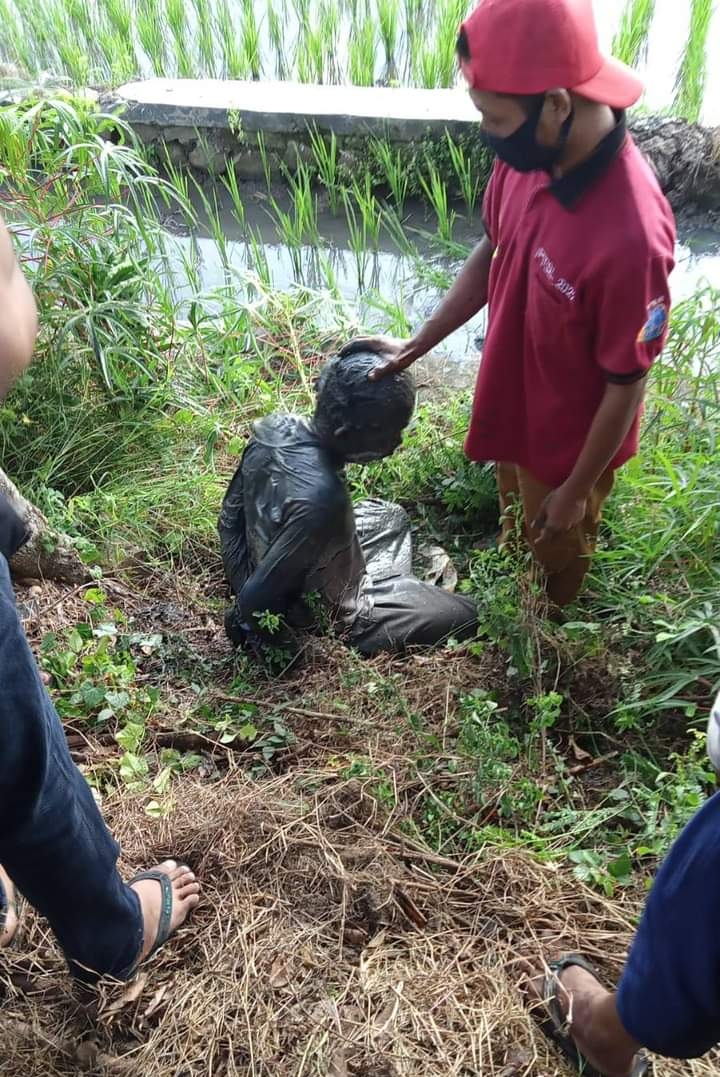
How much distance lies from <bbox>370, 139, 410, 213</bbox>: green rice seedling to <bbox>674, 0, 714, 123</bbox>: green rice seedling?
1790 mm

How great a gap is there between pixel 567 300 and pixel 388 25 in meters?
4.69

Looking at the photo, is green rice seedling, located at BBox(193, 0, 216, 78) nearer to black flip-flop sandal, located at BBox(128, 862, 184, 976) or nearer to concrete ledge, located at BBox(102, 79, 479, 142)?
concrete ledge, located at BBox(102, 79, 479, 142)

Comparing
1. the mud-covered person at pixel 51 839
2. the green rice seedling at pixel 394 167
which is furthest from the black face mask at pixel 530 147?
the green rice seedling at pixel 394 167

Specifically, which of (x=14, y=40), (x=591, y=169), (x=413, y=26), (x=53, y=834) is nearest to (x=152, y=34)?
(x=14, y=40)

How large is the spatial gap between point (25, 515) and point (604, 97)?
6.18 ft

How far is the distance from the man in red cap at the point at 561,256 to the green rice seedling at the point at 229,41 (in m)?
4.45

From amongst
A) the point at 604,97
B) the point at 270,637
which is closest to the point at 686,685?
the point at 270,637

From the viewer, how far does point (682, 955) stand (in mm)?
1047

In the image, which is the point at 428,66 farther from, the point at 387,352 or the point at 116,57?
the point at 387,352

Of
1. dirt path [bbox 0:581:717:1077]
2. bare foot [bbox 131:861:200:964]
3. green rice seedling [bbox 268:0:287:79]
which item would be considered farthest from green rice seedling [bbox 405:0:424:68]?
bare foot [bbox 131:861:200:964]

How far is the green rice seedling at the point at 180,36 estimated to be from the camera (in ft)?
18.4

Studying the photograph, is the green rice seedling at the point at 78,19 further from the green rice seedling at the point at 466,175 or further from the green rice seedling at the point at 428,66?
the green rice seedling at the point at 466,175

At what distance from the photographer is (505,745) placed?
6.24 ft

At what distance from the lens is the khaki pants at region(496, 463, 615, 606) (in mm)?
2291
